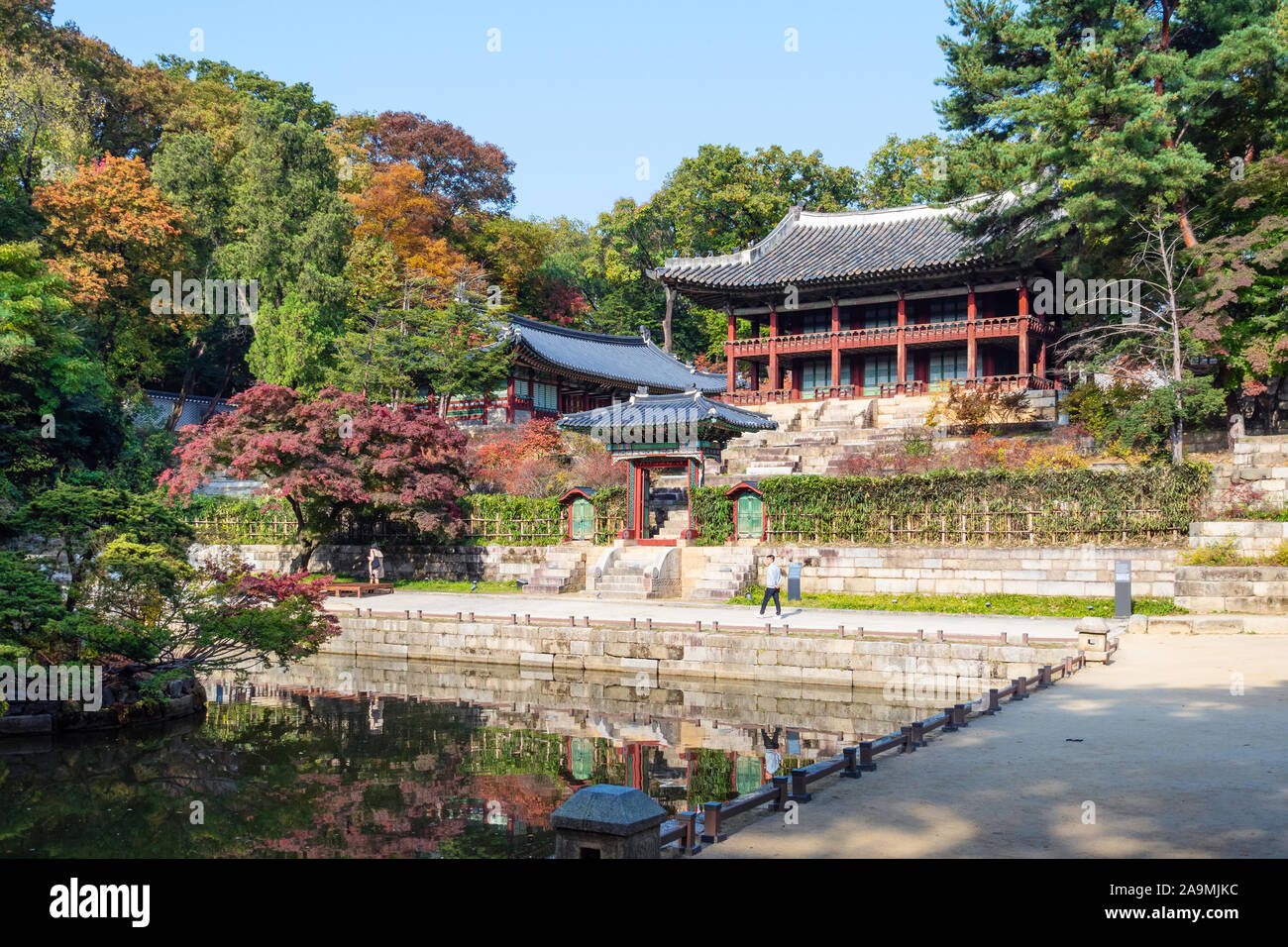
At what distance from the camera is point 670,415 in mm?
28922

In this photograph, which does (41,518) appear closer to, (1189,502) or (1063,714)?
(1063,714)

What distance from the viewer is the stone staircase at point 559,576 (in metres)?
27.7

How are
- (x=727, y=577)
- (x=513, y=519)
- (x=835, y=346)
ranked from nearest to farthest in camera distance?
(x=727, y=577) → (x=513, y=519) → (x=835, y=346)

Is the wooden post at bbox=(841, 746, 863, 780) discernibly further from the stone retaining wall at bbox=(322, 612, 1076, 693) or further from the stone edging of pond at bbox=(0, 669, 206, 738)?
the stone edging of pond at bbox=(0, 669, 206, 738)

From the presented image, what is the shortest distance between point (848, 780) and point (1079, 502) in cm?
1642

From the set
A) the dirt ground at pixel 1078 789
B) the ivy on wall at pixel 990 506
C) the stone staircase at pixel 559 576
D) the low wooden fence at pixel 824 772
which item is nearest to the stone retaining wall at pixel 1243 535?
the ivy on wall at pixel 990 506

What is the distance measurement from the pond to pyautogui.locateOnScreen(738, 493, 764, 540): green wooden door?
8694 mm

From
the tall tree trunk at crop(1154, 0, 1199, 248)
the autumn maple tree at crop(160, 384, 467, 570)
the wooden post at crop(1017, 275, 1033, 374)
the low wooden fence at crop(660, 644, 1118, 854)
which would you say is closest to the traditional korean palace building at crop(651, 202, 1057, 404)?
the wooden post at crop(1017, 275, 1033, 374)

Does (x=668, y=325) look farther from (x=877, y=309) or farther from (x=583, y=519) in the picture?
(x=583, y=519)

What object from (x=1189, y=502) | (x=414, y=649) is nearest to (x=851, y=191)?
(x=1189, y=502)

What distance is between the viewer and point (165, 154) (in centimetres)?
4381

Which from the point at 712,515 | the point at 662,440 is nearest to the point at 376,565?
the point at 662,440

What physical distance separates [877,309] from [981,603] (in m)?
19.8

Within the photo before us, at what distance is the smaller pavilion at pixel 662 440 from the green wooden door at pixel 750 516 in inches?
58.3
